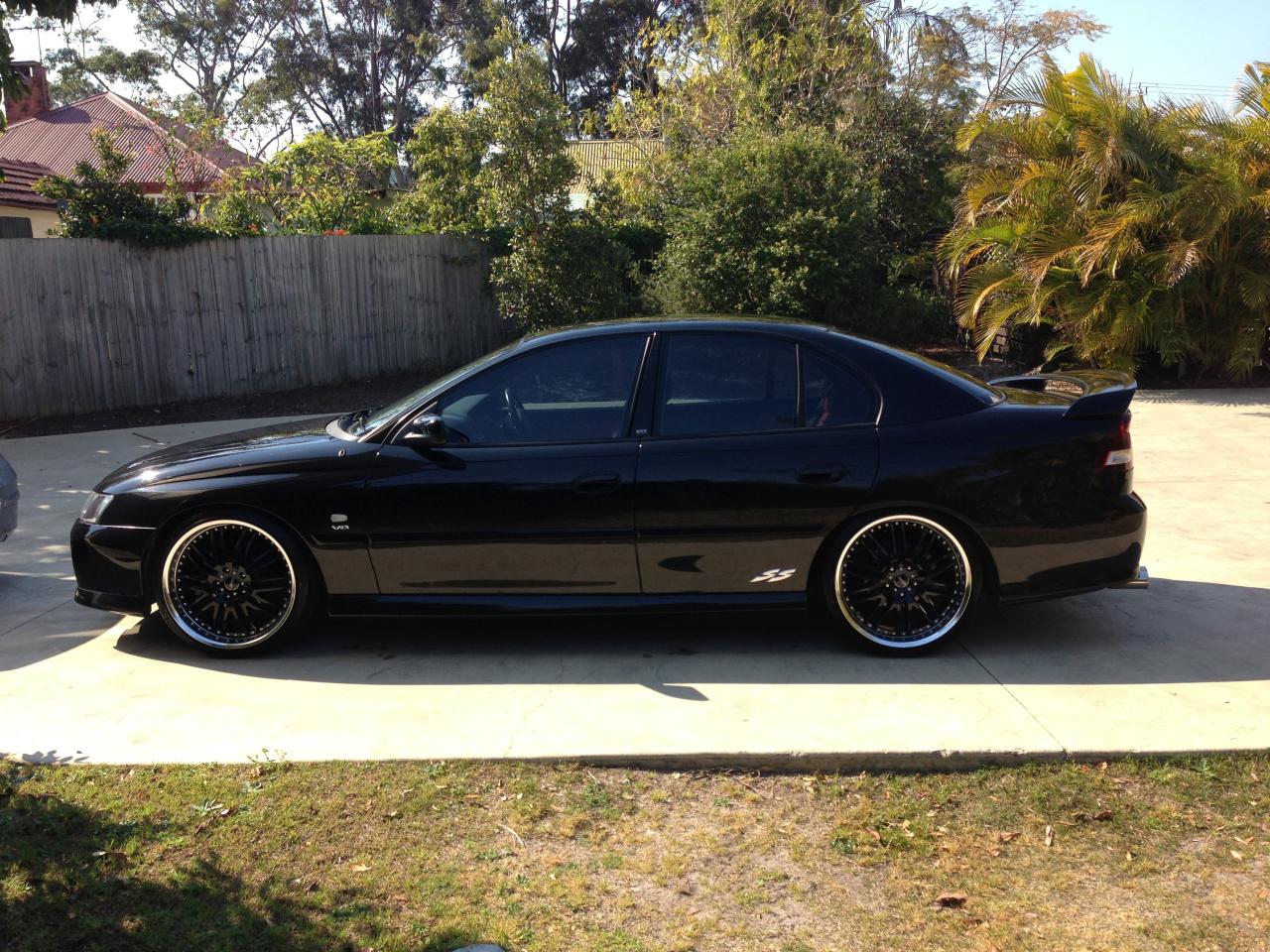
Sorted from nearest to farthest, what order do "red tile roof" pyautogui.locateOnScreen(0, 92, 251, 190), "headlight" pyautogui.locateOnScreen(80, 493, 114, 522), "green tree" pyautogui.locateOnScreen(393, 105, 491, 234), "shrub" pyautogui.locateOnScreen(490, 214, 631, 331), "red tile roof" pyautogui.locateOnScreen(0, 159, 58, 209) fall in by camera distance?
"headlight" pyautogui.locateOnScreen(80, 493, 114, 522) → "shrub" pyautogui.locateOnScreen(490, 214, 631, 331) → "green tree" pyautogui.locateOnScreen(393, 105, 491, 234) → "red tile roof" pyautogui.locateOnScreen(0, 159, 58, 209) → "red tile roof" pyautogui.locateOnScreen(0, 92, 251, 190)

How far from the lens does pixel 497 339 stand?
643 inches

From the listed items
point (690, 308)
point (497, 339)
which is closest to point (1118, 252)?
point (690, 308)

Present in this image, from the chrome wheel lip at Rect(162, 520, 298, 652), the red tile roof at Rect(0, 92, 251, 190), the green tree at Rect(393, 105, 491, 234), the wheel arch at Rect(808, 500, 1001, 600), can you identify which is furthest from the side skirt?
the red tile roof at Rect(0, 92, 251, 190)

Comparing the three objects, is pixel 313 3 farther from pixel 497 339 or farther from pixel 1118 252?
pixel 1118 252

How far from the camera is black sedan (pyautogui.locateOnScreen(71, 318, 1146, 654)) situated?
Answer: 5172 mm

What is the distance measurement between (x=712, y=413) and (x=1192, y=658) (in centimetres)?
249

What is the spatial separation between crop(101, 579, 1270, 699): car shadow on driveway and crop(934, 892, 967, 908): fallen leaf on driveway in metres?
1.64

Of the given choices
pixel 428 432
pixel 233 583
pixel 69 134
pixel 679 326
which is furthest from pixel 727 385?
pixel 69 134

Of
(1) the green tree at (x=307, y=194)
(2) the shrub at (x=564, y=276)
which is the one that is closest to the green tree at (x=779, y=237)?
(2) the shrub at (x=564, y=276)

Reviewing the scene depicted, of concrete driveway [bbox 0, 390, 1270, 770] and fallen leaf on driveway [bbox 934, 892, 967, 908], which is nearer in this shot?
fallen leaf on driveway [bbox 934, 892, 967, 908]

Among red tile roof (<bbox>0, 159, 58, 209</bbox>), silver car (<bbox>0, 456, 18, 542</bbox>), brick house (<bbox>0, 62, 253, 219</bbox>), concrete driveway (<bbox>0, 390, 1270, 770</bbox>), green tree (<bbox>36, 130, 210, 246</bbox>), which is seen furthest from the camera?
brick house (<bbox>0, 62, 253, 219</bbox>)

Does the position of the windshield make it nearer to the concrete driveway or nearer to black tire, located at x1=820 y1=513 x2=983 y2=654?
the concrete driveway

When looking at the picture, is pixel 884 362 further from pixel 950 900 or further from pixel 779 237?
pixel 779 237

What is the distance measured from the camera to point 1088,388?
5.61 meters
